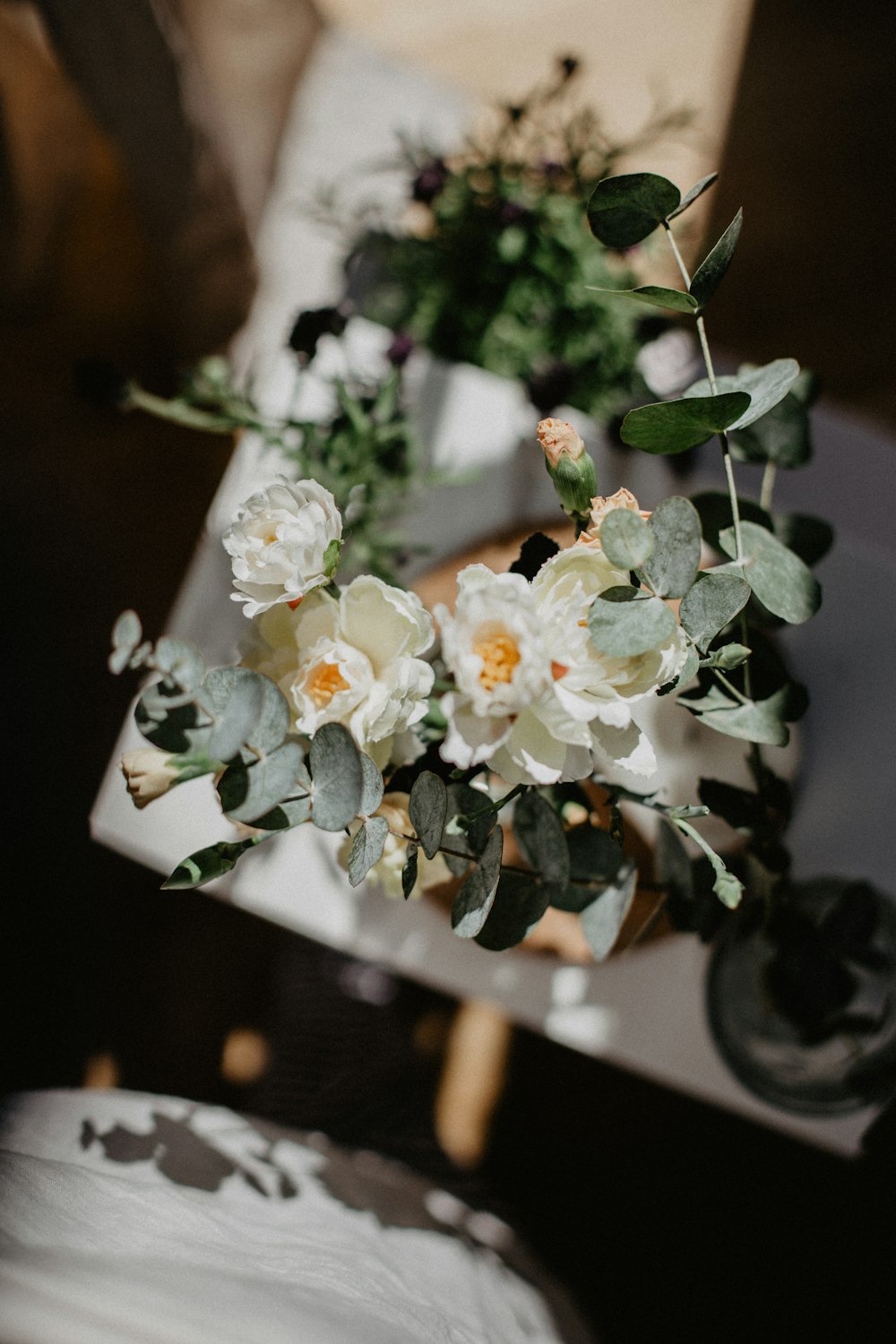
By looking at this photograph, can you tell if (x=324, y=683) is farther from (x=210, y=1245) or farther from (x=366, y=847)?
(x=210, y=1245)

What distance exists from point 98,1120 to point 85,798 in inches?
33.7

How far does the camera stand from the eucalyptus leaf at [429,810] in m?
0.44

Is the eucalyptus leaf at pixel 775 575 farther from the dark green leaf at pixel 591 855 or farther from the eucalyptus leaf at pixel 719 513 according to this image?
the dark green leaf at pixel 591 855

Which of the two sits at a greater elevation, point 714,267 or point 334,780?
point 714,267

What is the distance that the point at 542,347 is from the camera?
3.52 ft

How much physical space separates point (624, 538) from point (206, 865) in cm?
27

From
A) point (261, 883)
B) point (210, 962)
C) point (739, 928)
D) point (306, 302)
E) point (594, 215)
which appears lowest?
point (210, 962)

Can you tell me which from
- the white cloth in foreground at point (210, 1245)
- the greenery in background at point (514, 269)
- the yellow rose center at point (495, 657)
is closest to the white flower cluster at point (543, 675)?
the yellow rose center at point (495, 657)

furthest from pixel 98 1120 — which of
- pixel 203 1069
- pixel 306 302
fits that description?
pixel 306 302

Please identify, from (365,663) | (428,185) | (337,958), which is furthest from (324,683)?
(337,958)

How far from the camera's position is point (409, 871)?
48 cm

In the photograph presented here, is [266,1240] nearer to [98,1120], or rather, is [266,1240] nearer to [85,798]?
[98,1120]

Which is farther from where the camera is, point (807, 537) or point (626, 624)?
point (807, 537)

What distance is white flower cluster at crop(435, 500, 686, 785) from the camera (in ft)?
1.20
